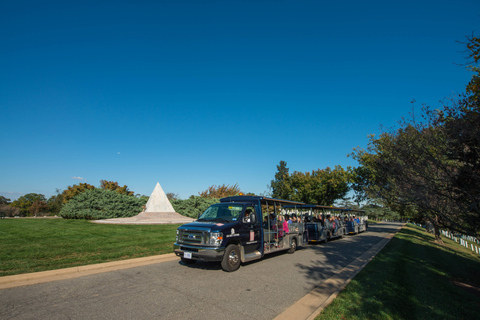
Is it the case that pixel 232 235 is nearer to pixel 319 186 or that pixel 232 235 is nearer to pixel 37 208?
pixel 319 186

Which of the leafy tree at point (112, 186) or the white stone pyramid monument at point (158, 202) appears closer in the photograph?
the white stone pyramid monument at point (158, 202)

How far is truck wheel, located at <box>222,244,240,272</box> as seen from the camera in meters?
8.12

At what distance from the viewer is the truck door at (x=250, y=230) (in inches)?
361

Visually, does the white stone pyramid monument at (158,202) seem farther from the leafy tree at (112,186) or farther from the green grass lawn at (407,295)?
the leafy tree at (112,186)

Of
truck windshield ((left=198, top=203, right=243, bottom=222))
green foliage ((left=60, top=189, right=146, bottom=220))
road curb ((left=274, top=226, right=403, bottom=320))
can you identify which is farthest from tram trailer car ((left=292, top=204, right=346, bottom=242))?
green foliage ((left=60, top=189, right=146, bottom=220))

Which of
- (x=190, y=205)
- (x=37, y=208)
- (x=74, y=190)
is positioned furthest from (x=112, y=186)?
(x=190, y=205)

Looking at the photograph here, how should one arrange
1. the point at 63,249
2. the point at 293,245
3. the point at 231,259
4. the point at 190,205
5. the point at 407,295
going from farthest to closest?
1. the point at 190,205
2. the point at 293,245
3. the point at 63,249
4. the point at 231,259
5. the point at 407,295

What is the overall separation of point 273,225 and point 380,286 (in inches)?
199

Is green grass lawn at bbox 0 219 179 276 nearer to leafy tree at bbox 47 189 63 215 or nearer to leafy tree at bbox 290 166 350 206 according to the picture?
leafy tree at bbox 290 166 350 206

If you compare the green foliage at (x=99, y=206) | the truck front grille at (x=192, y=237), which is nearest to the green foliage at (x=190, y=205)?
the green foliage at (x=99, y=206)

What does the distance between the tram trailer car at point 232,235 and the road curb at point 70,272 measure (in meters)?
1.45

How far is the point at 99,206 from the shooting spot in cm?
2353

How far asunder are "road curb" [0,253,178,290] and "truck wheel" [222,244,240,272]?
285 centimetres

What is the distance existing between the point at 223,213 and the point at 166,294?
4.13 m
